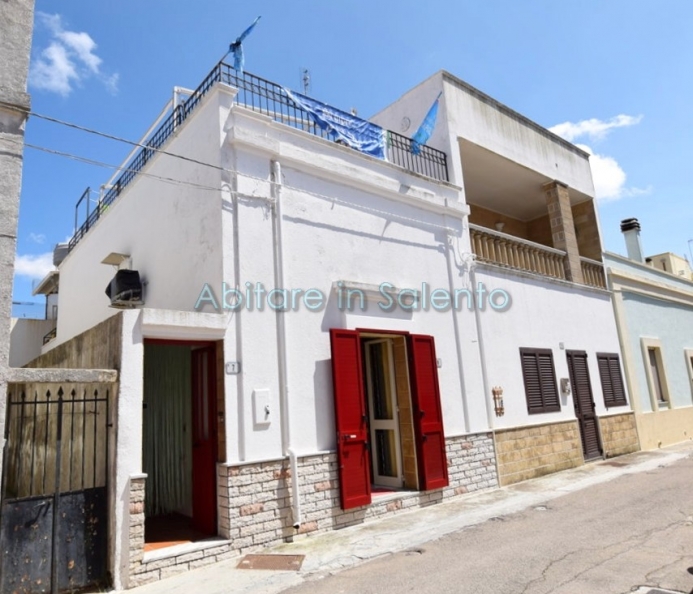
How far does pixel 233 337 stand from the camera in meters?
6.50

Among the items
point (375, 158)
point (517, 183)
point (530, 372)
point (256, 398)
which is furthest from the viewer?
point (517, 183)

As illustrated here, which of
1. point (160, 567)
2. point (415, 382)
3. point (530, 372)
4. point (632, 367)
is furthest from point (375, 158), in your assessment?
point (632, 367)

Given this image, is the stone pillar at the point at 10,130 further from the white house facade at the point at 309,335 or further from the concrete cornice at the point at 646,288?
the concrete cornice at the point at 646,288

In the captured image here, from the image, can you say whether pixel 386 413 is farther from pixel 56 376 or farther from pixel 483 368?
pixel 56 376

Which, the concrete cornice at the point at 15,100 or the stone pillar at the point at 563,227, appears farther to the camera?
the stone pillar at the point at 563,227

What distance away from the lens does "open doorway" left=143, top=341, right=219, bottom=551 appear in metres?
6.38

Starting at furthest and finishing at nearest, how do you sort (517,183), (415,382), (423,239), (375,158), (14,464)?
(517,183) → (423,239) → (375,158) → (415,382) → (14,464)

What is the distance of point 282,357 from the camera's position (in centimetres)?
683

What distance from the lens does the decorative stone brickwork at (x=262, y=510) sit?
5.29 meters

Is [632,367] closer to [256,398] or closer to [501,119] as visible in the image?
[501,119]

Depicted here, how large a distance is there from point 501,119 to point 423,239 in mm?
4686

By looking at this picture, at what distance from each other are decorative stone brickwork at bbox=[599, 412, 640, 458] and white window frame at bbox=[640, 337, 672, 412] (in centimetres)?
134

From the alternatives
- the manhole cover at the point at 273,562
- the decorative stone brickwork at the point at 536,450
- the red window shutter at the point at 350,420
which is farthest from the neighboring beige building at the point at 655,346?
the manhole cover at the point at 273,562

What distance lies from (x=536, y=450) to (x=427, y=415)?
336 centimetres
